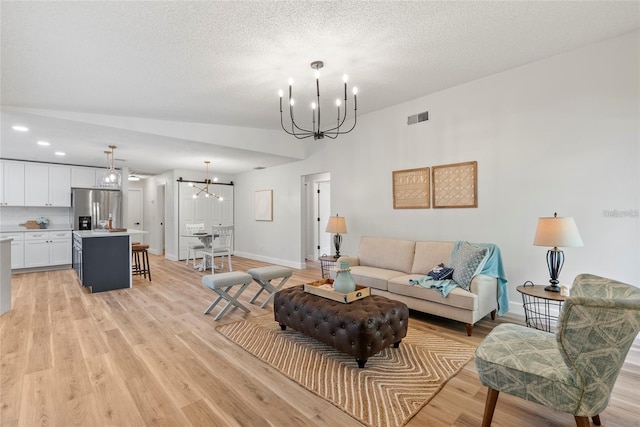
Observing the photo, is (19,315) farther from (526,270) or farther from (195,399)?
(526,270)

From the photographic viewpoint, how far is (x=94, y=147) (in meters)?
5.25

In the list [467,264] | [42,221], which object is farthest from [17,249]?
[467,264]

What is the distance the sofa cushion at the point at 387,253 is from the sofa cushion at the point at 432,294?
0.31m

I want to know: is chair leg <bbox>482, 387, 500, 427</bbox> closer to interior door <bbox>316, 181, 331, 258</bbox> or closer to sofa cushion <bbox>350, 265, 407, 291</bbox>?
sofa cushion <bbox>350, 265, 407, 291</bbox>

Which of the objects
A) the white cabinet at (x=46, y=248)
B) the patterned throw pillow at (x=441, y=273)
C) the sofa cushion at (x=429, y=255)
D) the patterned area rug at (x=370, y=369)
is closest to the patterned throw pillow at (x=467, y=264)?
the patterned throw pillow at (x=441, y=273)

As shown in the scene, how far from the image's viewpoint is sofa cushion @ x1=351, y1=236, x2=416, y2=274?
4152 millimetres

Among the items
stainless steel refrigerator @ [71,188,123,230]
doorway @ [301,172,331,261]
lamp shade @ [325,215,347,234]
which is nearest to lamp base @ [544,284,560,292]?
lamp shade @ [325,215,347,234]

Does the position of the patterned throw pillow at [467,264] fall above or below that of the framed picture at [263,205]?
below

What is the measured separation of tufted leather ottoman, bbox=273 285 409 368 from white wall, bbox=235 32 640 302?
1.90 metres

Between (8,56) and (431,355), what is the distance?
177 inches

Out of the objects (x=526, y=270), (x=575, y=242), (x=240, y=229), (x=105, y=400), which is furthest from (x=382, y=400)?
(x=240, y=229)

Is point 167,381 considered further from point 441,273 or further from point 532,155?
point 532,155

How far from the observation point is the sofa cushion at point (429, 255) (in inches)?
149

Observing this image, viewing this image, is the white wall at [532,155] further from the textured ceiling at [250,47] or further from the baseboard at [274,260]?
the baseboard at [274,260]
